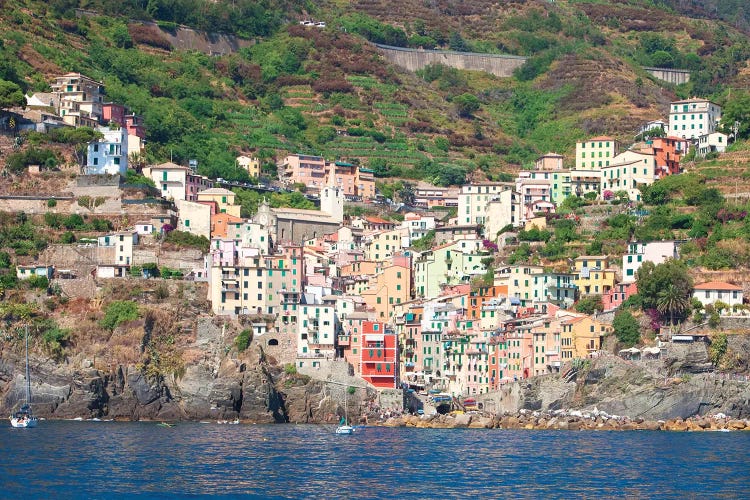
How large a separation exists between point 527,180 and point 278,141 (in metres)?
33.7

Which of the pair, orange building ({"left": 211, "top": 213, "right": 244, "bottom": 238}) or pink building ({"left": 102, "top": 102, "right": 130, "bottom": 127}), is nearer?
orange building ({"left": 211, "top": 213, "right": 244, "bottom": 238})

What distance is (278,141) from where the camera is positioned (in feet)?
494

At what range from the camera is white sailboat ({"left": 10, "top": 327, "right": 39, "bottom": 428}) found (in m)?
89.9

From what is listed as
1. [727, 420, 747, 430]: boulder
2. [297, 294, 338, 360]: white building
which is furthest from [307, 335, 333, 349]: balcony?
[727, 420, 747, 430]: boulder

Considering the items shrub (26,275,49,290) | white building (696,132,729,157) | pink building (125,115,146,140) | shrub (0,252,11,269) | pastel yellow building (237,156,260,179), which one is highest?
pink building (125,115,146,140)

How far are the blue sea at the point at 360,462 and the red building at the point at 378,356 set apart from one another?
17.8 feet

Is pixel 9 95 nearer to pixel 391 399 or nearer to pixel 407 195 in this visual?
pixel 407 195

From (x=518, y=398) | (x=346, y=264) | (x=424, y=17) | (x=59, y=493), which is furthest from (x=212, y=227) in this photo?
(x=424, y=17)

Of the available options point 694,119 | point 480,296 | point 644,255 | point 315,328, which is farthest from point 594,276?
point 694,119

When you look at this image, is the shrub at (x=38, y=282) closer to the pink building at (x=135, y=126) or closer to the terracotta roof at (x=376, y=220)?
the pink building at (x=135, y=126)

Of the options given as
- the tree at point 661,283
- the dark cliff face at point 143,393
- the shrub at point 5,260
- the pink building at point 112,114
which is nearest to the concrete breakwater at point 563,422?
the dark cliff face at point 143,393

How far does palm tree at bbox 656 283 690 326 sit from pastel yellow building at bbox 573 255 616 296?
7.32 metres

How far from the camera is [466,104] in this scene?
171 m

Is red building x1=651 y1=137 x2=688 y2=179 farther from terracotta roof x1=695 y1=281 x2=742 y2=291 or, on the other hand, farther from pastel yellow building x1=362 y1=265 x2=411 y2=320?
terracotta roof x1=695 y1=281 x2=742 y2=291
